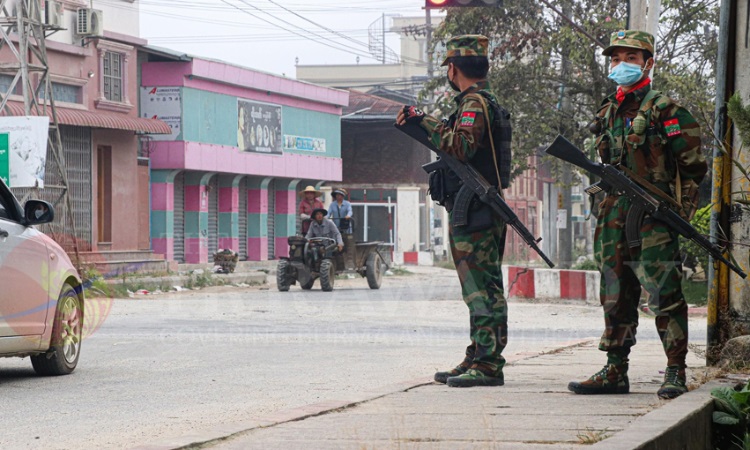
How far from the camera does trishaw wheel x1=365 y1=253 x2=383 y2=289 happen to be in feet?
Result: 82.6

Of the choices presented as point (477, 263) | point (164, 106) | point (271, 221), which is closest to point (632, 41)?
point (477, 263)

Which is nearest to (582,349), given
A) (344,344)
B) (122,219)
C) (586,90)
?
(344,344)

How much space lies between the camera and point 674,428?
512 cm

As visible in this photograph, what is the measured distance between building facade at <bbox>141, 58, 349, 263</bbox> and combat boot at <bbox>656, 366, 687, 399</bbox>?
97.8 feet

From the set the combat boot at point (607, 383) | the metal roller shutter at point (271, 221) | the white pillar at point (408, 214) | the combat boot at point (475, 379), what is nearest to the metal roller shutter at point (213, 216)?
the metal roller shutter at point (271, 221)

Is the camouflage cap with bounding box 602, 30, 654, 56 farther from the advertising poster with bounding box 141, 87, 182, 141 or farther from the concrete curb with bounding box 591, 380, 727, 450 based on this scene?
the advertising poster with bounding box 141, 87, 182, 141

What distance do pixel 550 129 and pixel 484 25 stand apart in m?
2.55

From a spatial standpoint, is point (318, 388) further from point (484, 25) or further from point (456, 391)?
point (484, 25)

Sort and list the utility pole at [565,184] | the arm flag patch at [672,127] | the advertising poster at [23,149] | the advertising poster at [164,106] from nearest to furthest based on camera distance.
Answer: the arm flag patch at [672,127] → the advertising poster at [23,149] → the utility pole at [565,184] → the advertising poster at [164,106]

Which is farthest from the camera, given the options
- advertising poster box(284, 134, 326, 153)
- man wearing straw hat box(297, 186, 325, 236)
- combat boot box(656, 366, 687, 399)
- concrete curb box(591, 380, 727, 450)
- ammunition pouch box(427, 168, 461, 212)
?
advertising poster box(284, 134, 326, 153)

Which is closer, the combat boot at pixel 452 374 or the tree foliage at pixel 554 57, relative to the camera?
the combat boot at pixel 452 374

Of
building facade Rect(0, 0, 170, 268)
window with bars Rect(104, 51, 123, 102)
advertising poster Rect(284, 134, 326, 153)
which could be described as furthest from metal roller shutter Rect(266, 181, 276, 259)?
window with bars Rect(104, 51, 123, 102)

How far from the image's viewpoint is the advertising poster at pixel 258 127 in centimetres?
3962

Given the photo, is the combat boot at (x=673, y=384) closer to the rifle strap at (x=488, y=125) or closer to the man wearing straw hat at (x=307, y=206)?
the rifle strap at (x=488, y=125)
